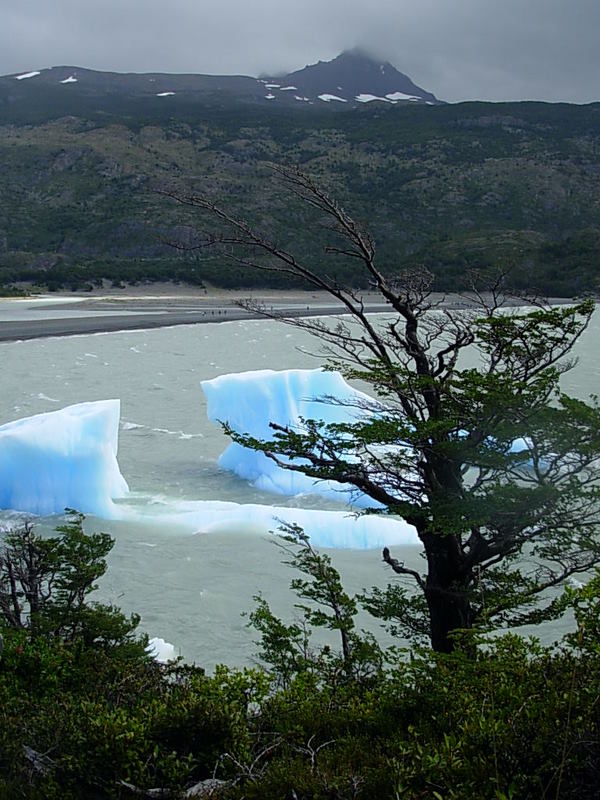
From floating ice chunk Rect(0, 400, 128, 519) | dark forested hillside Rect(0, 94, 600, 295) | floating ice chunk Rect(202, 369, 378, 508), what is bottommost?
floating ice chunk Rect(0, 400, 128, 519)

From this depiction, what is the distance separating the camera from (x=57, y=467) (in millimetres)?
11789

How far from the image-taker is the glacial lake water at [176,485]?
333 inches

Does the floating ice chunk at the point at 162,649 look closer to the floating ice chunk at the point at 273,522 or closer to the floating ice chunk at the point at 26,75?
the floating ice chunk at the point at 273,522

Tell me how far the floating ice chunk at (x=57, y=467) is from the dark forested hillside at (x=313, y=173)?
41337 mm

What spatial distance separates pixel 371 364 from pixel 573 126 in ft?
340

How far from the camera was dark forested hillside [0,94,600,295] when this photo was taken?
63406mm

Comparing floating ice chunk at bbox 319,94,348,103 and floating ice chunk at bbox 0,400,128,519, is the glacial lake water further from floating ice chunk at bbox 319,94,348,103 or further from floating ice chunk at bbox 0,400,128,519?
floating ice chunk at bbox 319,94,348,103

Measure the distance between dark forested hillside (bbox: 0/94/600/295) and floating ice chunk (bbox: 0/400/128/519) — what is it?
136 feet

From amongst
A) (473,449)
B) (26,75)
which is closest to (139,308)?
(473,449)

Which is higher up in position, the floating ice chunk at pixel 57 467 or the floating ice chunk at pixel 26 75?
the floating ice chunk at pixel 26 75

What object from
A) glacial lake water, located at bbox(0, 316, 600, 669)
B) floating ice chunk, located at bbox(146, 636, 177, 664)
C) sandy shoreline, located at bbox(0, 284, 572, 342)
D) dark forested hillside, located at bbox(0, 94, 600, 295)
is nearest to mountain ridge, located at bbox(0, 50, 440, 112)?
dark forested hillside, located at bbox(0, 94, 600, 295)

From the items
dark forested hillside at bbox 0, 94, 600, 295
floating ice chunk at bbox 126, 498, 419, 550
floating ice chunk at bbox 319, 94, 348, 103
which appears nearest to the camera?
floating ice chunk at bbox 126, 498, 419, 550

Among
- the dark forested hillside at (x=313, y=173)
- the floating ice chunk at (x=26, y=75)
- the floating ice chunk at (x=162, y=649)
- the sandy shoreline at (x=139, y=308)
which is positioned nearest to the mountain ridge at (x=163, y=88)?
the floating ice chunk at (x=26, y=75)

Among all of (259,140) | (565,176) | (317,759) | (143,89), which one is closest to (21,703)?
(317,759)
